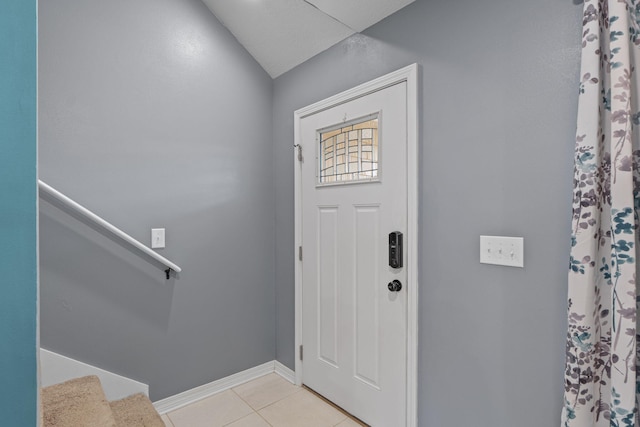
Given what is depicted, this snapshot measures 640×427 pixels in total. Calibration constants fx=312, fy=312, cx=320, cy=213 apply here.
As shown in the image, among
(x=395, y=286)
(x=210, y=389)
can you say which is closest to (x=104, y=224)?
(x=210, y=389)

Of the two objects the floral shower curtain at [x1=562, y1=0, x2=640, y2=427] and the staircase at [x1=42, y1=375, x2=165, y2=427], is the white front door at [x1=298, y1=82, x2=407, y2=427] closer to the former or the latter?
the floral shower curtain at [x1=562, y1=0, x2=640, y2=427]

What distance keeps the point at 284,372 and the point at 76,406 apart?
4.41 ft

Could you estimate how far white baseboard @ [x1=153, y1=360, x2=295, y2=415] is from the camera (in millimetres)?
1994

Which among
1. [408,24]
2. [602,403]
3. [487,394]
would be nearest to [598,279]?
[602,403]

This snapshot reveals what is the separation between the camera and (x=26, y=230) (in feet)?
2.27

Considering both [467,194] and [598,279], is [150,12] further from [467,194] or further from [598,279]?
[598,279]

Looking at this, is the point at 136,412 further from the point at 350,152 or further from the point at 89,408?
the point at 350,152

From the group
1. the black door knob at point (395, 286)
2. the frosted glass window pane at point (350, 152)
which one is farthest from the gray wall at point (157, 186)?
the black door knob at point (395, 286)

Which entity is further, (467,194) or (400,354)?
(400,354)

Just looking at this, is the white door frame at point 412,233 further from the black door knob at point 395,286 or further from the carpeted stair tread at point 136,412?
the carpeted stair tread at point 136,412

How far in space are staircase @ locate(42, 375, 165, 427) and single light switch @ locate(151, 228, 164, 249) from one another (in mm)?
753

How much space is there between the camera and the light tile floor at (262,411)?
187cm

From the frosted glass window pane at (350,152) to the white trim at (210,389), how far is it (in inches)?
60.3

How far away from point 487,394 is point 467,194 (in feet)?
2.90
